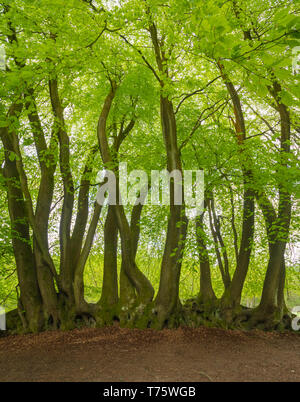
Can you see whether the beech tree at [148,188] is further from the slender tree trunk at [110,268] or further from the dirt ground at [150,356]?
the dirt ground at [150,356]

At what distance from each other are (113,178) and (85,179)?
4.88 ft

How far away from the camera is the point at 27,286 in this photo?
9570 millimetres

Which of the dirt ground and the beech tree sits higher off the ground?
the beech tree

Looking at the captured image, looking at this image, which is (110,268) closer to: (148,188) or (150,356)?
(148,188)

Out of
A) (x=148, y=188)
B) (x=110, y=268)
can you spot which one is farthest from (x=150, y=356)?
(x=148, y=188)

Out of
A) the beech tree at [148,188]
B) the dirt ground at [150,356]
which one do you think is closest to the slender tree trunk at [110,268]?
the beech tree at [148,188]

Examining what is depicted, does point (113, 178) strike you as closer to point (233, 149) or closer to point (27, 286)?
point (233, 149)

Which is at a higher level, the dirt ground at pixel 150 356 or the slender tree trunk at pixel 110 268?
the slender tree trunk at pixel 110 268

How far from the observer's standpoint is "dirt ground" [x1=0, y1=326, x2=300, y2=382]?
5816 millimetres

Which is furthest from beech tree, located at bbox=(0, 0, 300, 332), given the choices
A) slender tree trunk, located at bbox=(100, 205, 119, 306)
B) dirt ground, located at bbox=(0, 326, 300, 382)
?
dirt ground, located at bbox=(0, 326, 300, 382)

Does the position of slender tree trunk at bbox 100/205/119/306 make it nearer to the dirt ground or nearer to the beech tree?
the beech tree

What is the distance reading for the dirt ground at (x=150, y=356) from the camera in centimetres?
582
